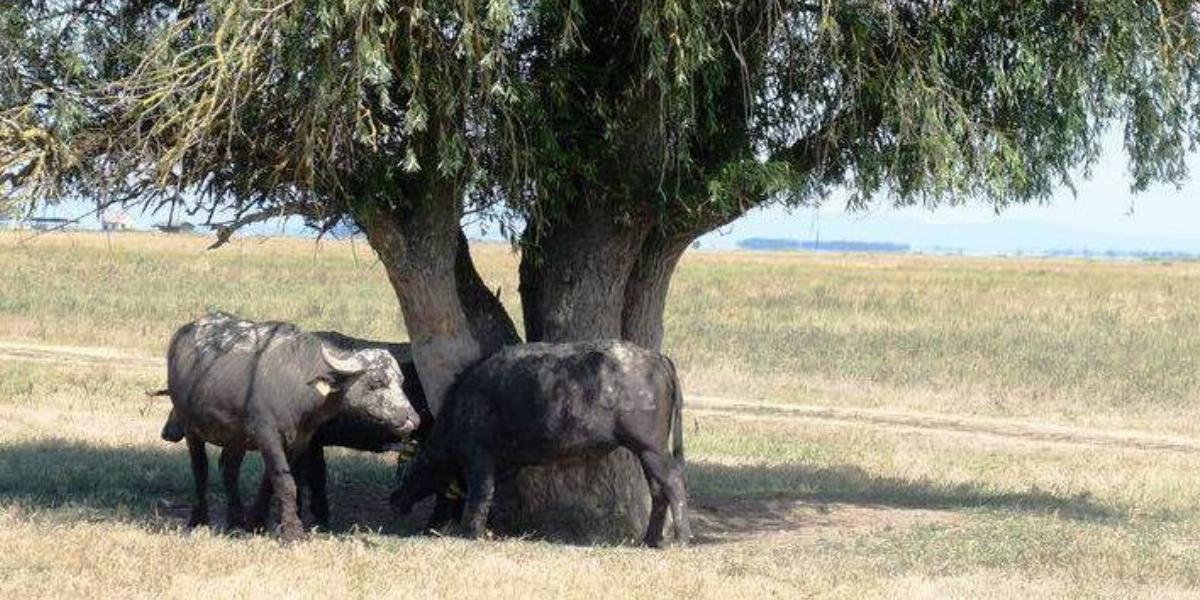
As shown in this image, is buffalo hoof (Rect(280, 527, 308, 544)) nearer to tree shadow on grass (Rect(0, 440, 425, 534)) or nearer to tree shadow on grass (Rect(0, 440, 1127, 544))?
tree shadow on grass (Rect(0, 440, 425, 534))

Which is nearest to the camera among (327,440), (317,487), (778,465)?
(317,487)

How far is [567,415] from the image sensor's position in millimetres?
14773

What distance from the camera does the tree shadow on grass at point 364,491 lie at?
52.3ft

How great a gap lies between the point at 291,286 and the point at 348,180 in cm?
4114

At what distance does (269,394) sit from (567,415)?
93.9 inches

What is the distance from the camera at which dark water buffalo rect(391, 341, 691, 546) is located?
580 inches

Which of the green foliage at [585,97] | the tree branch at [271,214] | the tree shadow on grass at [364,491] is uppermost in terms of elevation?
the green foliage at [585,97]

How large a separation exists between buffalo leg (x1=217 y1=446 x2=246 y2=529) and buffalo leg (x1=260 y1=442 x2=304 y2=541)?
1.77ft

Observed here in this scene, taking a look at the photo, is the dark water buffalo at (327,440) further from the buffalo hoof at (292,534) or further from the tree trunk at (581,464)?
the buffalo hoof at (292,534)

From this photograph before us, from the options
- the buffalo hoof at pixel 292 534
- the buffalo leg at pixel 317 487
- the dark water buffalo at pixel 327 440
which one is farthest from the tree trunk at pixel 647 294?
the buffalo hoof at pixel 292 534

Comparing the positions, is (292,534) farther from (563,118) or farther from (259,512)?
(563,118)

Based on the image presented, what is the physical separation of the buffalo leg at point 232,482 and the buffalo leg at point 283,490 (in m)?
0.54

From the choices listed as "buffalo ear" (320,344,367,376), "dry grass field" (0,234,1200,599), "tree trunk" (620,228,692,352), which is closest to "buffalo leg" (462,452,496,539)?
"dry grass field" (0,234,1200,599)

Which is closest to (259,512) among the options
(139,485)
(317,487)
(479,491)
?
(317,487)
